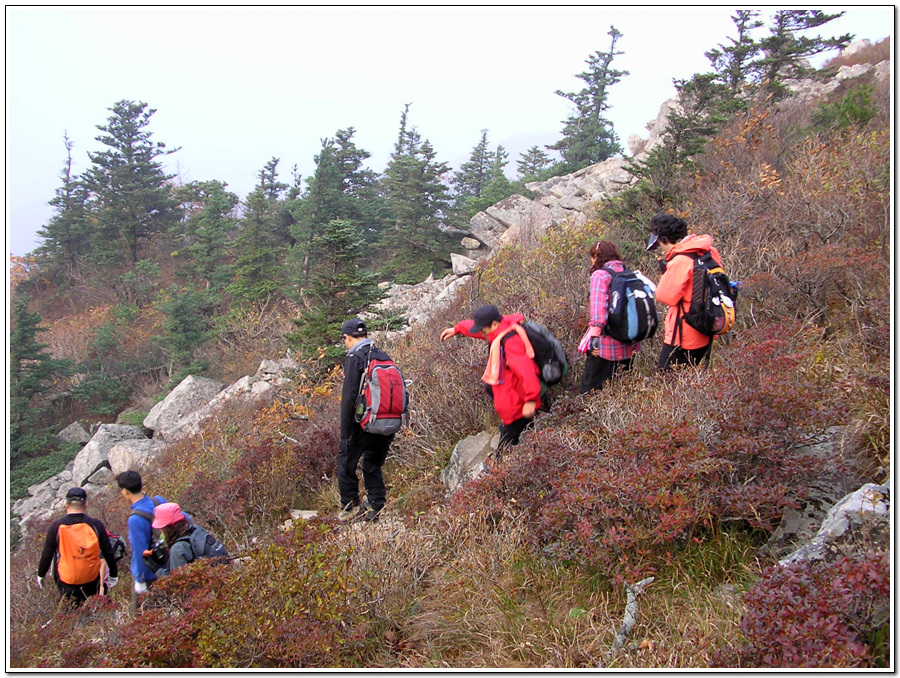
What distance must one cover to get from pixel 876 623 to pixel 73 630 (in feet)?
16.1

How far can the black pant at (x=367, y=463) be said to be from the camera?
4586 millimetres

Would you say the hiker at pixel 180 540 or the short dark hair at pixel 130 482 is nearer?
the hiker at pixel 180 540

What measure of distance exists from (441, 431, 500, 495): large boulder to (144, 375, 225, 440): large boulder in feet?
49.5

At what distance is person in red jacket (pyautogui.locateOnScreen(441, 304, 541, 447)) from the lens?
3.77 m

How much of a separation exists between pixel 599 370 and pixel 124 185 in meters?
37.7

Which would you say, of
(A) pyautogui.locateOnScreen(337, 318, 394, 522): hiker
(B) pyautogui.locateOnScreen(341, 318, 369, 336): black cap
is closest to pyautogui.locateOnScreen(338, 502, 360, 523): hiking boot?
(A) pyautogui.locateOnScreen(337, 318, 394, 522): hiker

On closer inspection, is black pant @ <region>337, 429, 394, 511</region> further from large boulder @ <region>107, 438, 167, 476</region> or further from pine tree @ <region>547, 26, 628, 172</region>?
pine tree @ <region>547, 26, 628, 172</region>

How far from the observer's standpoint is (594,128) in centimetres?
2930

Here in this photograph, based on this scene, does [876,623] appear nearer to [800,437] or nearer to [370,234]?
[800,437]

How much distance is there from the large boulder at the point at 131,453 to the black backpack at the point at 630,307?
14434mm

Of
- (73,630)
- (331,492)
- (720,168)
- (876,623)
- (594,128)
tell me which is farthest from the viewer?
(594,128)

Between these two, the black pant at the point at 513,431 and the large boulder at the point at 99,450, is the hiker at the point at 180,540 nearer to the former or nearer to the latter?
the black pant at the point at 513,431

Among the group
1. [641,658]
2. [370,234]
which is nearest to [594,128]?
[370,234]

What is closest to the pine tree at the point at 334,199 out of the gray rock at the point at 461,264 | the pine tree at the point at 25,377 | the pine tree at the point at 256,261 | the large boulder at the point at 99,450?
the pine tree at the point at 256,261
